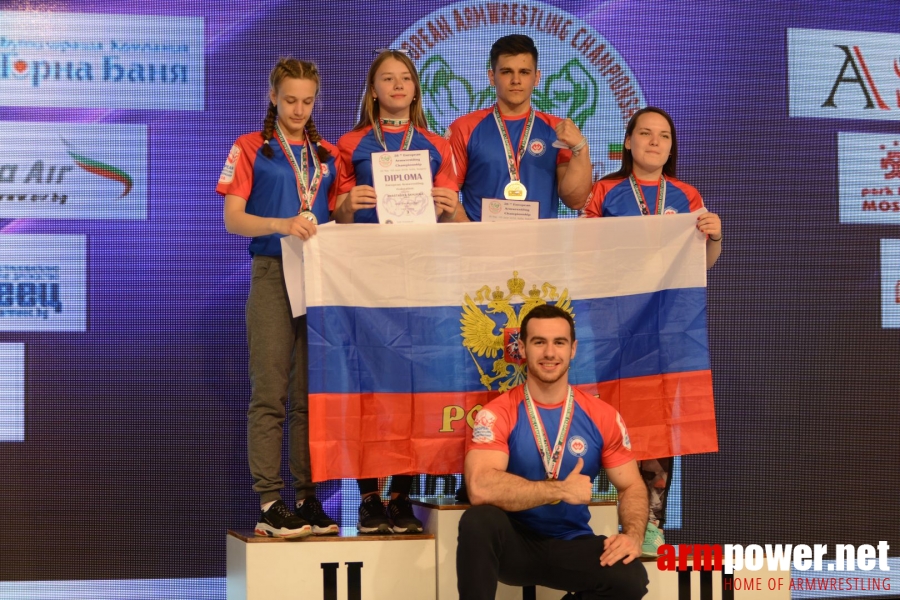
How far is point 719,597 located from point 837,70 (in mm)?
2859

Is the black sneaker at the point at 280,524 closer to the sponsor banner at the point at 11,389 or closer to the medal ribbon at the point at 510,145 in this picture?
the medal ribbon at the point at 510,145

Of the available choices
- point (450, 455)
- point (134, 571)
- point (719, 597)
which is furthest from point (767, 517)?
point (134, 571)

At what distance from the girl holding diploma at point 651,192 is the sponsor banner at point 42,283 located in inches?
94.8

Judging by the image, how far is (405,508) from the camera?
11.4ft

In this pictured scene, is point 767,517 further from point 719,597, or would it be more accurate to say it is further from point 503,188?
point 503,188

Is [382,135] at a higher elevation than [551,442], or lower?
higher

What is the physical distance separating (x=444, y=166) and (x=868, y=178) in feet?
8.33

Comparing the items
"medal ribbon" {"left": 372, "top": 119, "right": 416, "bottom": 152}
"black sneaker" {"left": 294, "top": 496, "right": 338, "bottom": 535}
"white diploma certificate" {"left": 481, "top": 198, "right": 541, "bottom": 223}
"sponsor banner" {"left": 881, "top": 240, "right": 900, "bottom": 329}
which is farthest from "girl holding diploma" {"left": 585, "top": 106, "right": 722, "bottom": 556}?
"sponsor banner" {"left": 881, "top": 240, "right": 900, "bottom": 329}

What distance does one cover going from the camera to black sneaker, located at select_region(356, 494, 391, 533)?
11.0ft

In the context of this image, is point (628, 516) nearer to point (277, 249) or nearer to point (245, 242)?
point (277, 249)

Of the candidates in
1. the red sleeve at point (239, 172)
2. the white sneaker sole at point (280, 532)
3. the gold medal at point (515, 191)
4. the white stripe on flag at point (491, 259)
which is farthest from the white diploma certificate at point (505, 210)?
the white sneaker sole at point (280, 532)

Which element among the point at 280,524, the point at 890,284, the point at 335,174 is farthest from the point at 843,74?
the point at 280,524

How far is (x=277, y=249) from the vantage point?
11.1ft

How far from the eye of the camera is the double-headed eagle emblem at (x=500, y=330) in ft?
11.2
